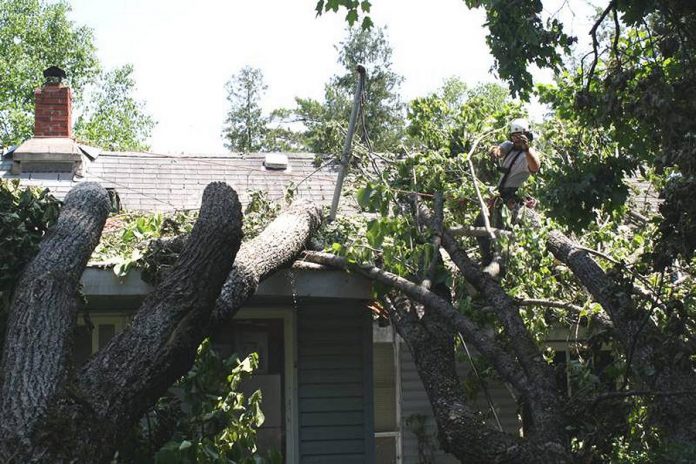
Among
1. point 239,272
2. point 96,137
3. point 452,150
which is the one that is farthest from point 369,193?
point 96,137

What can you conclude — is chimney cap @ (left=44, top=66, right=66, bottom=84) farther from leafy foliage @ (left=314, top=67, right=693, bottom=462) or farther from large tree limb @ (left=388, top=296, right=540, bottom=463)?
large tree limb @ (left=388, top=296, right=540, bottom=463)

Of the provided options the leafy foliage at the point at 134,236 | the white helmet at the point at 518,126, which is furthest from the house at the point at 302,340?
the white helmet at the point at 518,126

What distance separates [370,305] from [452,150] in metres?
1.62

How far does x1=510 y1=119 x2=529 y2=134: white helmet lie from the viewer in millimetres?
8141

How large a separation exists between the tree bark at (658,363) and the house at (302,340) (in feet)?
7.23

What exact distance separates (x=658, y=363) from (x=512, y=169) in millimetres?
2602

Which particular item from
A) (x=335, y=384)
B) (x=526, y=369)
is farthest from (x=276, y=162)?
(x=526, y=369)

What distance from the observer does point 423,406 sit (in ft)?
38.8

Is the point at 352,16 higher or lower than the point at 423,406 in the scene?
higher

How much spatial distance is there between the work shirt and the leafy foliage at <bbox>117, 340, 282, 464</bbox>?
264 cm

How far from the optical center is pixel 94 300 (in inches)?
316

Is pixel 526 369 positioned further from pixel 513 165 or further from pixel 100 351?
pixel 100 351

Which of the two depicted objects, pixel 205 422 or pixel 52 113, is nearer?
pixel 205 422

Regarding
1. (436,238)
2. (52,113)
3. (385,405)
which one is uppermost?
(52,113)
